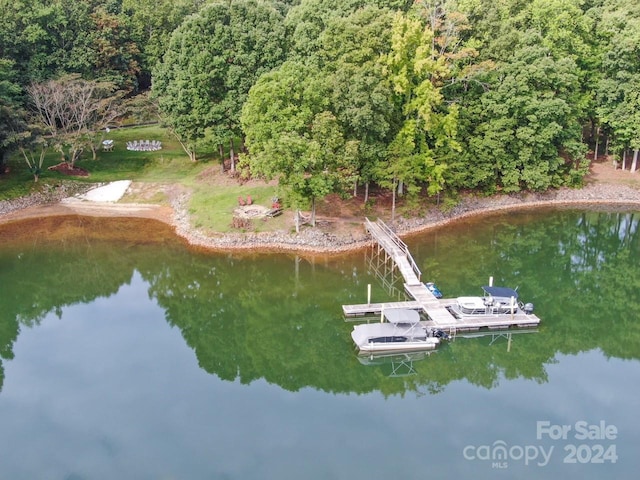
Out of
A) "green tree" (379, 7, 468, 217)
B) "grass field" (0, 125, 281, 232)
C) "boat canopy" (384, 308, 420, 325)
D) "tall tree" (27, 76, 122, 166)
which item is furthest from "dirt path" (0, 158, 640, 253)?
"boat canopy" (384, 308, 420, 325)

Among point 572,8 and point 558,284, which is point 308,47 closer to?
point 572,8

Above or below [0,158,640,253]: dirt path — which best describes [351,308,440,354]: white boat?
below

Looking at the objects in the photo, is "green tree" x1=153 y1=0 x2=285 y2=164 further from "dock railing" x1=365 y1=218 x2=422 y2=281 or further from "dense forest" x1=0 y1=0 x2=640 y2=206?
"dock railing" x1=365 y1=218 x2=422 y2=281

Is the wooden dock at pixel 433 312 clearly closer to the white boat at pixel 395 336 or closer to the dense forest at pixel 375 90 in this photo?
the white boat at pixel 395 336

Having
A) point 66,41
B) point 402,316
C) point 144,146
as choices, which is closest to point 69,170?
point 144,146

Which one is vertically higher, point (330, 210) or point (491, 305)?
point (330, 210)

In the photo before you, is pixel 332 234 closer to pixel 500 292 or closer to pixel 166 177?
pixel 500 292

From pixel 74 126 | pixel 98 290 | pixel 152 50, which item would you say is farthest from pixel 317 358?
pixel 152 50
